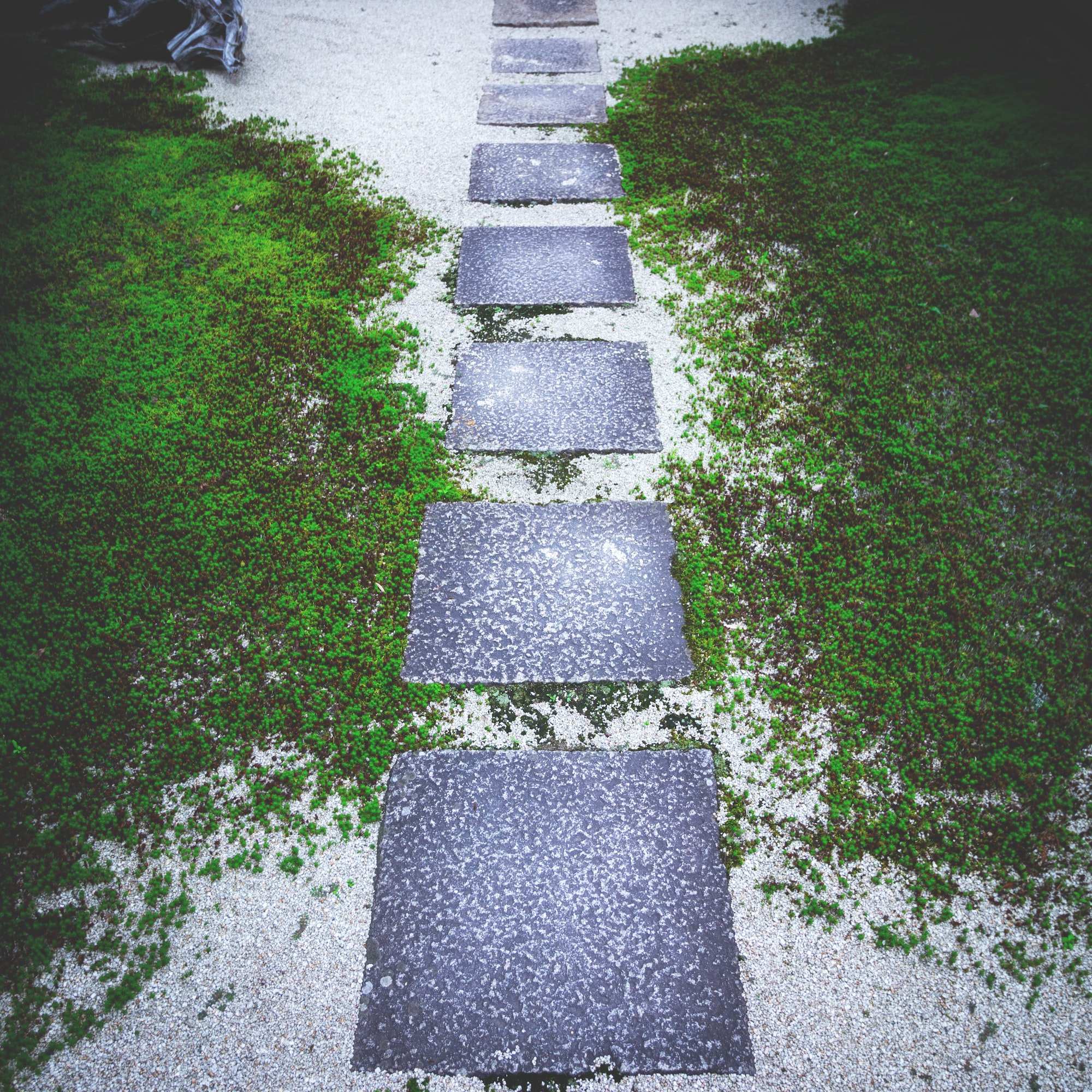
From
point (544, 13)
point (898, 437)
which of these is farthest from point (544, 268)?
point (544, 13)

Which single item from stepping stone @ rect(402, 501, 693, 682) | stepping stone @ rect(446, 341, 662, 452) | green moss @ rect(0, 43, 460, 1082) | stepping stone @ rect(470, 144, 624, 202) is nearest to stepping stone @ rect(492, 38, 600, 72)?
stepping stone @ rect(470, 144, 624, 202)

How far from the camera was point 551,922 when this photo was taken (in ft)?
8.28

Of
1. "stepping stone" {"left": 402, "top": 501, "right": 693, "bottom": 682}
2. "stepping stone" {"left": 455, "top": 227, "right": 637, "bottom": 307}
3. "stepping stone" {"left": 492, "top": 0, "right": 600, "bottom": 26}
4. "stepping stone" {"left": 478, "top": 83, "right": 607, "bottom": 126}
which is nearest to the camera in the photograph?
"stepping stone" {"left": 402, "top": 501, "right": 693, "bottom": 682}

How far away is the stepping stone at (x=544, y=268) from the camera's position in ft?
16.5

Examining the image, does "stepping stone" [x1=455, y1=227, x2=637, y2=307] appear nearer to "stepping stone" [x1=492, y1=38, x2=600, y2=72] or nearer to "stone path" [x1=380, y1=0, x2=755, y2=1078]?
"stone path" [x1=380, y1=0, x2=755, y2=1078]

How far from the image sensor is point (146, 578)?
3.42 metres

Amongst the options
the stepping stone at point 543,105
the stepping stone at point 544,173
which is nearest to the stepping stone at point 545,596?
the stepping stone at point 544,173

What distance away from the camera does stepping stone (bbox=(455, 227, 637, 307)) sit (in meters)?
5.04

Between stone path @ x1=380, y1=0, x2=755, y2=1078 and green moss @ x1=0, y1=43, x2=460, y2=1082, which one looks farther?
green moss @ x1=0, y1=43, x2=460, y2=1082

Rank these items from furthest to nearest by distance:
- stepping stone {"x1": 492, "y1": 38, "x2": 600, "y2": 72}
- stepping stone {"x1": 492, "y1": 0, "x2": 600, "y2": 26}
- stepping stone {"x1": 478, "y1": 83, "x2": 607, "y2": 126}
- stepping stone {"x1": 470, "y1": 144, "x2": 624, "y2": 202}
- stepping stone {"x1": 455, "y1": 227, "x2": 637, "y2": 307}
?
stepping stone {"x1": 492, "y1": 0, "x2": 600, "y2": 26} < stepping stone {"x1": 492, "y1": 38, "x2": 600, "y2": 72} < stepping stone {"x1": 478, "y1": 83, "x2": 607, "y2": 126} < stepping stone {"x1": 470, "y1": 144, "x2": 624, "y2": 202} < stepping stone {"x1": 455, "y1": 227, "x2": 637, "y2": 307}

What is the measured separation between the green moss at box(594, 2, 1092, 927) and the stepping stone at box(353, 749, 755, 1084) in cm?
58

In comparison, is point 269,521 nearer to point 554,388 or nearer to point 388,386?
point 388,386

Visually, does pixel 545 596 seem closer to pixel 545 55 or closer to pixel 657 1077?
pixel 657 1077

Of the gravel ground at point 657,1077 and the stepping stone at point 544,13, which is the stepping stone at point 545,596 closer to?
the gravel ground at point 657,1077
